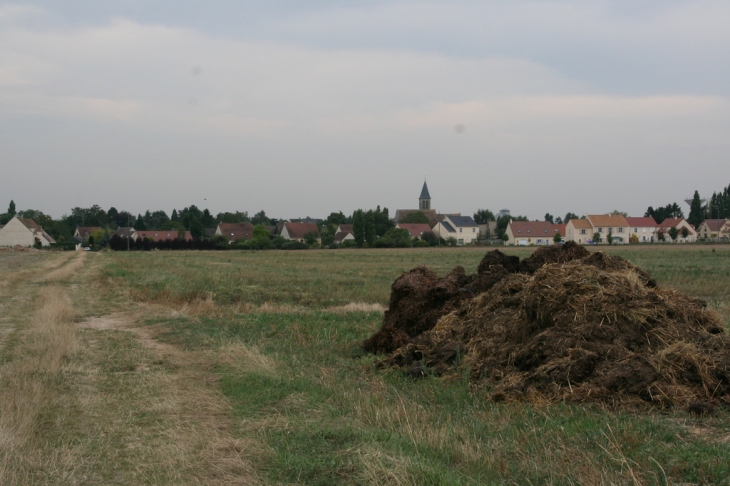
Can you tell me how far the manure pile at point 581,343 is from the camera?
7168mm

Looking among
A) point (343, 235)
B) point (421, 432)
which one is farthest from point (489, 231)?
point (421, 432)

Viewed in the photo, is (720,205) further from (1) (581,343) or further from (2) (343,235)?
(1) (581,343)

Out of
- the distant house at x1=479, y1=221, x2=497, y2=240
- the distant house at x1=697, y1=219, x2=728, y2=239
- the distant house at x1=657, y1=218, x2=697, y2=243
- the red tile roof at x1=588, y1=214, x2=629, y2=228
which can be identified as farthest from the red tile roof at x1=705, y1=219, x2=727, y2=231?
the distant house at x1=479, y1=221, x2=497, y2=240

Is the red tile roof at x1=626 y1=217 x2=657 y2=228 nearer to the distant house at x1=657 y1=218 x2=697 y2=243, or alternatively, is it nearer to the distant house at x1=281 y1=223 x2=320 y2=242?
the distant house at x1=657 y1=218 x2=697 y2=243

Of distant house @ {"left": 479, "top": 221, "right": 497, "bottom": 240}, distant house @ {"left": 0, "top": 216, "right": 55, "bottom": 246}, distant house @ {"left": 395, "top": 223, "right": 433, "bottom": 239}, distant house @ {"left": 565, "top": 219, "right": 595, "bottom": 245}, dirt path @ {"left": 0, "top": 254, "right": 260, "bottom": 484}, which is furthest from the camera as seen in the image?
distant house @ {"left": 479, "top": 221, "right": 497, "bottom": 240}

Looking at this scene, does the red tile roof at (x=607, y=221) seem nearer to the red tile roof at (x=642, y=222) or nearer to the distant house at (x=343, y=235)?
the red tile roof at (x=642, y=222)

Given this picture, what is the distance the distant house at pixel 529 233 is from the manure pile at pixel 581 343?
12028 cm

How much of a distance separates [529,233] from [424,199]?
66.4m

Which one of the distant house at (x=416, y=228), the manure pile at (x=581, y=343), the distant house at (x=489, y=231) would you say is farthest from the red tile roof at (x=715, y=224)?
the manure pile at (x=581, y=343)

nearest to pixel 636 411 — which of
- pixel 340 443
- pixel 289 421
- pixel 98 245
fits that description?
pixel 340 443

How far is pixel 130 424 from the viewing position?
7.00 meters

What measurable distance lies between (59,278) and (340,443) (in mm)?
31543

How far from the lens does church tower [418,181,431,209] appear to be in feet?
632

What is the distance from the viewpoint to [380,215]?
129 meters
